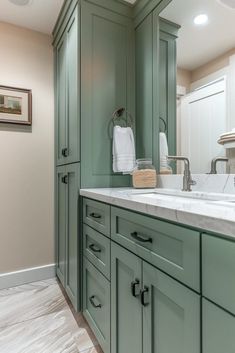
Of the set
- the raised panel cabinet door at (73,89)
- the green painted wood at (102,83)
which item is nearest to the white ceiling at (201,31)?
the green painted wood at (102,83)

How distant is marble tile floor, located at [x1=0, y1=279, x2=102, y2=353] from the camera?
50.4 inches

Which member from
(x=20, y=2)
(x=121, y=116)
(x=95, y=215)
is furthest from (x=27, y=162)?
(x=20, y=2)

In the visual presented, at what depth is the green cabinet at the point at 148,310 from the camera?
0.60 m

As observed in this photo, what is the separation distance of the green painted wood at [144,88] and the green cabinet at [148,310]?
33.3 inches

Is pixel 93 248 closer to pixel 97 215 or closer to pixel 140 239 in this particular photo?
pixel 97 215

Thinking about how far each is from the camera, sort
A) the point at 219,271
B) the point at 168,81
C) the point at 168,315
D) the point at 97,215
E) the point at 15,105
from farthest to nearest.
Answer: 1. the point at 15,105
2. the point at 168,81
3. the point at 97,215
4. the point at 168,315
5. the point at 219,271

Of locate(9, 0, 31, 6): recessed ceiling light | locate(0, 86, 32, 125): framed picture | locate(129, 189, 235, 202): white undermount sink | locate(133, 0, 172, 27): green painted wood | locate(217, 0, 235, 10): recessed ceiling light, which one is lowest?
locate(129, 189, 235, 202): white undermount sink

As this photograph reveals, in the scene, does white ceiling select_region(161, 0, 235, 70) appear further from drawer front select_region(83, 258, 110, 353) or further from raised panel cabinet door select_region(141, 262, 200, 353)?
drawer front select_region(83, 258, 110, 353)

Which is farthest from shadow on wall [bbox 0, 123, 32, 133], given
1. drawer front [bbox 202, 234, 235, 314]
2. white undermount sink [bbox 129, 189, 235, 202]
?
drawer front [bbox 202, 234, 235, 314]

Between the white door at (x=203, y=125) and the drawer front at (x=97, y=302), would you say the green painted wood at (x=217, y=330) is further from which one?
the white door at (x=203, y=125)

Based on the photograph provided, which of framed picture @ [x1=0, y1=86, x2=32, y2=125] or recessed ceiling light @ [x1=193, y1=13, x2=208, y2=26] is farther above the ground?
recessed ceiling light @ [x1=193, y1=13, x2=208, y2=26]

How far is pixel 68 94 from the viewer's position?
5.54ft

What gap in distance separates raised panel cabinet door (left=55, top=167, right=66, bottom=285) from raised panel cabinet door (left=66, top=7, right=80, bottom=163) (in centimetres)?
26

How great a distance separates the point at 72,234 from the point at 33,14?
1.73 meters
